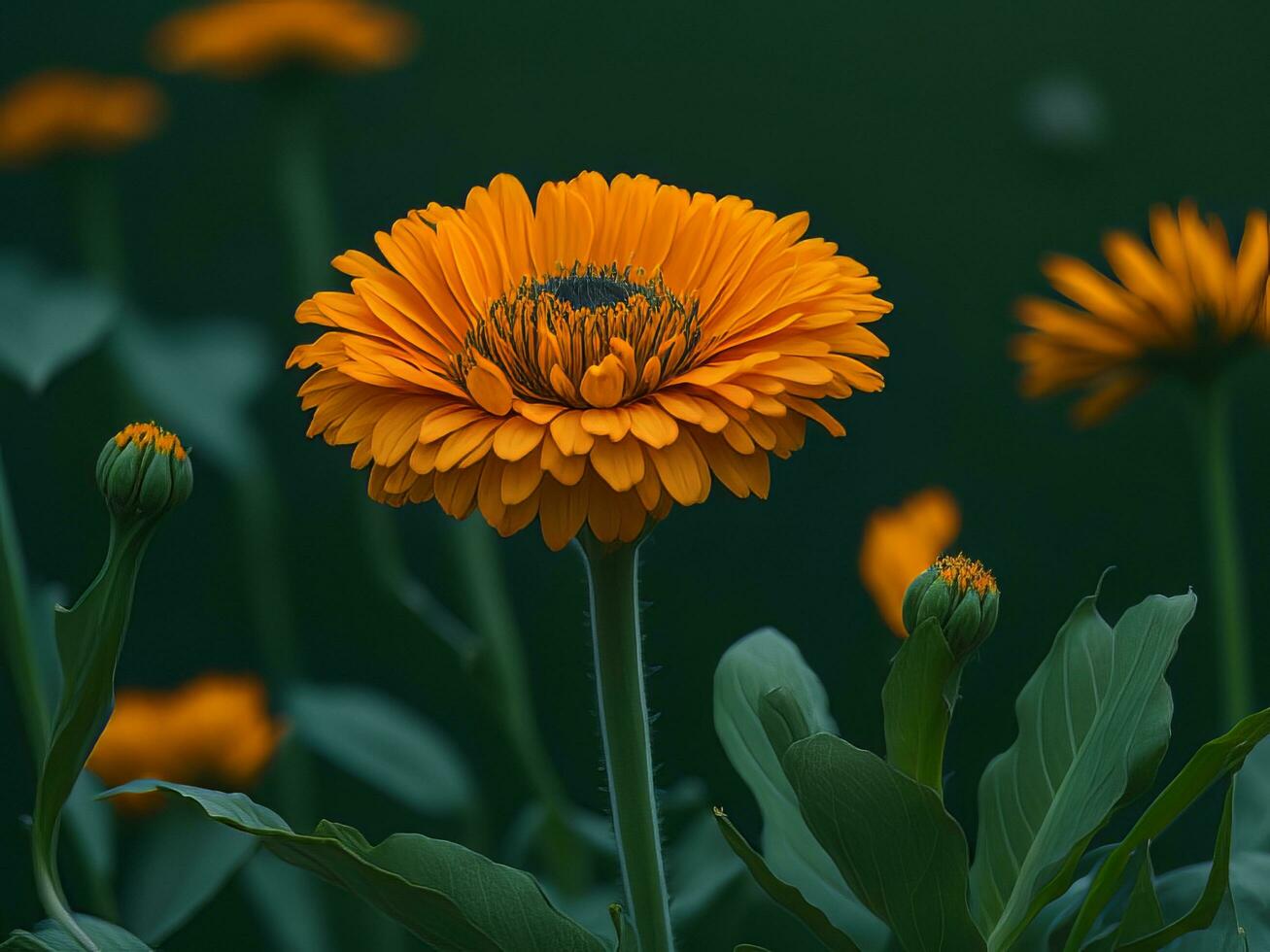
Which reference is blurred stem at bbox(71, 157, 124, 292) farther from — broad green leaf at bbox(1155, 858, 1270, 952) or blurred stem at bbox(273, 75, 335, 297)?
broad green leaf at bbox(1155, 858, 1270, 952)

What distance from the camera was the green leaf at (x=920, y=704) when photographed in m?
0.42

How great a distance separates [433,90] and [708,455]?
1.21 m

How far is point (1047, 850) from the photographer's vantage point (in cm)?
45

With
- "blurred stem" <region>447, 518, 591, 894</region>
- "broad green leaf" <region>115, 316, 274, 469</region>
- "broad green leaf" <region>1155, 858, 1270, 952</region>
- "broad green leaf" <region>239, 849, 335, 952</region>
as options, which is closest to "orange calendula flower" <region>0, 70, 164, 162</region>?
"broad green leaf" <region>115, 316, 274, 469</region>

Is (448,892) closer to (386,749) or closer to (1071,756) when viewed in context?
(1071,756)

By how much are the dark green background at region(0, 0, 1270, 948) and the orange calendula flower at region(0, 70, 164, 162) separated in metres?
0.15

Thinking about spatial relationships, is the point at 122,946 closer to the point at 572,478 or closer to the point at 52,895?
the point at 52,895

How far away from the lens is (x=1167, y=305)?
0.64 m

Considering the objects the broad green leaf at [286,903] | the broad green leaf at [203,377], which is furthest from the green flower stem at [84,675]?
the broad green leaf at [203,377]

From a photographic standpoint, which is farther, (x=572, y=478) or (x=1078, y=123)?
(x=1078, y=123)

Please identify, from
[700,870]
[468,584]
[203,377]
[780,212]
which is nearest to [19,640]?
[700,870]

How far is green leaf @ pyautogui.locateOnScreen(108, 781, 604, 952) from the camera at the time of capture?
0.42 meters

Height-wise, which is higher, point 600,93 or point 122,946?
point 600,93

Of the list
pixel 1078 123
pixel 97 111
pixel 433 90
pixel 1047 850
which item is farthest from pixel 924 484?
pixel 1047 850
